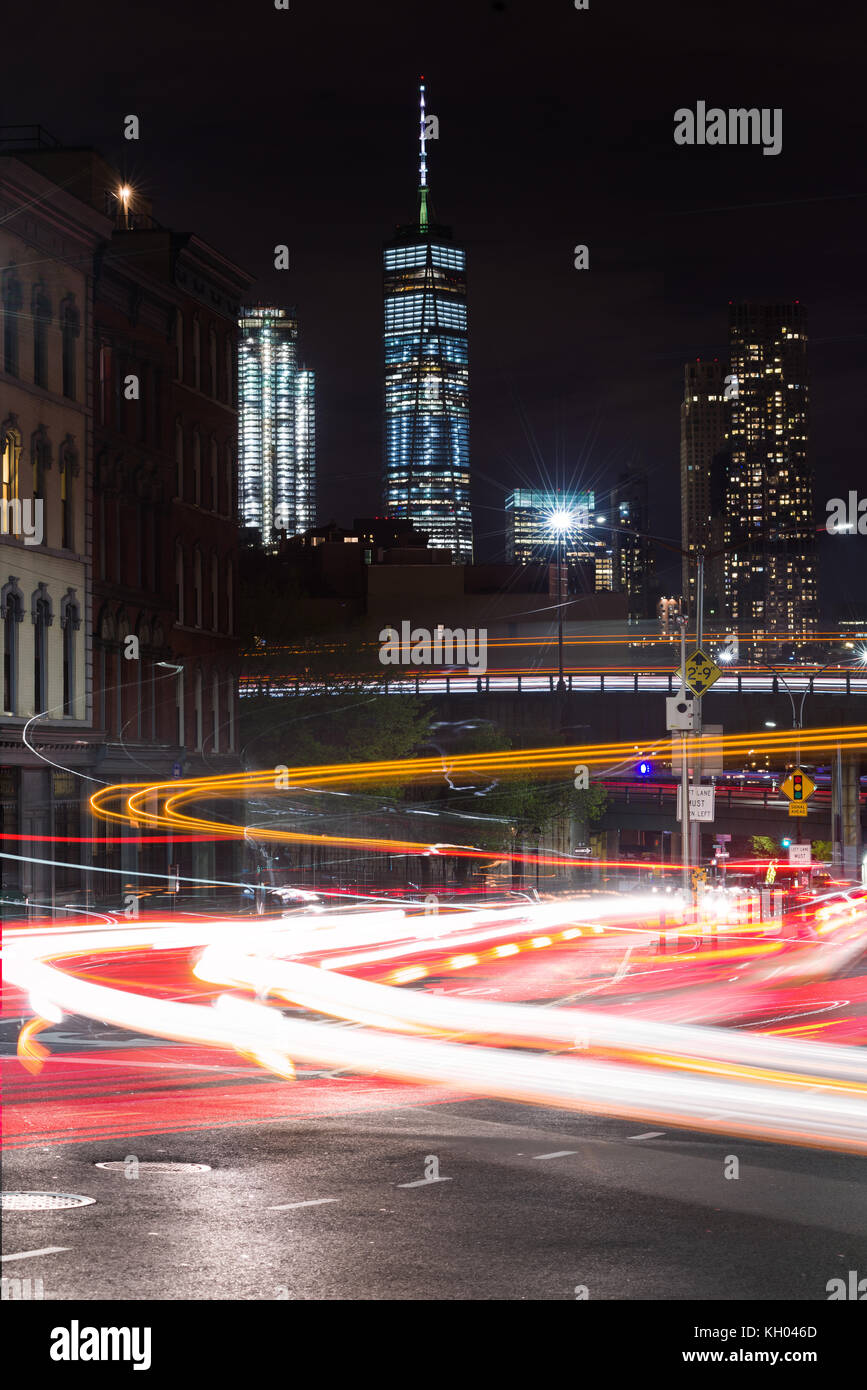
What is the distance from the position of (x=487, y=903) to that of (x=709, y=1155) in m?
41.7

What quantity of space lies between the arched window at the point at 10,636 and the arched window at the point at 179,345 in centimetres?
1427

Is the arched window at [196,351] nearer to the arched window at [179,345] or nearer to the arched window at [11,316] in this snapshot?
the arched window at [179,345]

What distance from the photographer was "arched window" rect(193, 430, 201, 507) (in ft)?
182

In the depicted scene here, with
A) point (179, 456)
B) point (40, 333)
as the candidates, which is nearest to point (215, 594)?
point (179, 456)

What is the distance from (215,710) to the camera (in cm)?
5691

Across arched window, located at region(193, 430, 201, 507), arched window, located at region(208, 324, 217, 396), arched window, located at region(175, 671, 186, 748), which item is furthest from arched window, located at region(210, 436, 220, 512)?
arched window, located at region(175, 671, 186, 748)

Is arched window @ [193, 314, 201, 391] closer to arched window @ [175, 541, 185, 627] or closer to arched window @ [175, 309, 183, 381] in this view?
arched window @ [175, 309, 183, 381]

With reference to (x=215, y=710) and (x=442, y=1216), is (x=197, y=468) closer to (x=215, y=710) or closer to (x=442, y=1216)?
(x=215, y=710)

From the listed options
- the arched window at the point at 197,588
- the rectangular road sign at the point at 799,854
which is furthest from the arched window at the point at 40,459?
the rectangular road sign at the point at 799,854

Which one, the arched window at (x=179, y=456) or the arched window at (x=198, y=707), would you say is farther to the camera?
the arched window at (x=198, y=707)

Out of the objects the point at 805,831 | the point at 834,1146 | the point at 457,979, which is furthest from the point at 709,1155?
the point at 805,831

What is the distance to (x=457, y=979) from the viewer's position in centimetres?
2770

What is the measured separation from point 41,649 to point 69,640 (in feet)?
6.05

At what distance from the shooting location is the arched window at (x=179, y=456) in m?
53.6
